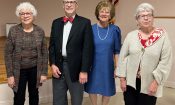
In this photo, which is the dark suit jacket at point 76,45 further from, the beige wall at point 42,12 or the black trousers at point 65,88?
the beige wall at point 42,12

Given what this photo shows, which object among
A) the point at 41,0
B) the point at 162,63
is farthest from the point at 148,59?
the point at 41,0

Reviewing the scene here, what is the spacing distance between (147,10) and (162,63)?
44 cm

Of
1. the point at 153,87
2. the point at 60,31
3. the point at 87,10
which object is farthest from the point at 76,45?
the point at 87,10

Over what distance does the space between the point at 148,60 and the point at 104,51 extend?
538mm

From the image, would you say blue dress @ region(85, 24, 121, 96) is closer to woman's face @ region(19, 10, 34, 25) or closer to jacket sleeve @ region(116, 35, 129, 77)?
jacket sleeve @ region(116, 35, 129, 77)

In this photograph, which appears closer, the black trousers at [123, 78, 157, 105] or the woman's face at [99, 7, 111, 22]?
the black trousers at [123, 78, 157, 105]

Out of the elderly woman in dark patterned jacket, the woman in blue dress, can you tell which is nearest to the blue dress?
the woman in blue dress

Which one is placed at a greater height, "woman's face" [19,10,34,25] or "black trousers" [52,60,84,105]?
"woman's face" [19,10,34,25]

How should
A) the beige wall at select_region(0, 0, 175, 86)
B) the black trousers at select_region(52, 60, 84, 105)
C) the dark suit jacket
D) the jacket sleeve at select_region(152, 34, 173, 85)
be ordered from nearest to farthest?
the jacket sleeve at select_region(152, 34, 173, 85) → the dark suit jacket → the black trousers at select_region(52, 60, 84, 105) → the beige wall at select_region(0, 0, 175, 86)

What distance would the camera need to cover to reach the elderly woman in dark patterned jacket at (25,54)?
8.35 feet

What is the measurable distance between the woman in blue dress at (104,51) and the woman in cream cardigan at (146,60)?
0.30 m

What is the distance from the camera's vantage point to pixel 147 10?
2.24m

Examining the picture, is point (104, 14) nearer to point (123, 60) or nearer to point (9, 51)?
point (123, 60)

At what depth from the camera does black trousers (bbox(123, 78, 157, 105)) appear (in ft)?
7.60
